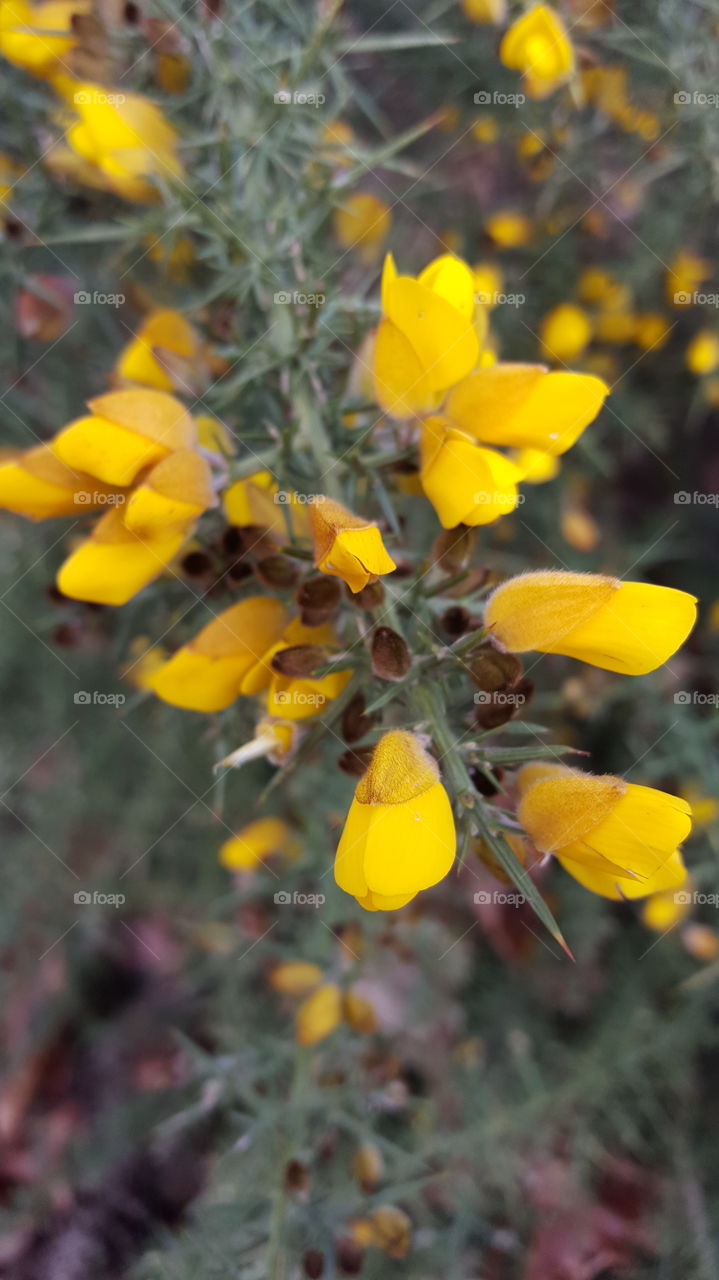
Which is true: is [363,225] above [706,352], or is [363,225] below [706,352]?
above

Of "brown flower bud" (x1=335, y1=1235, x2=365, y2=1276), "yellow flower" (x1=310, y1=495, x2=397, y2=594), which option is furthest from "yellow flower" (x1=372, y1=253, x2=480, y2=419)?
"brown flower bud" (x1=335, y1=1235, x2=365, y2=1276)

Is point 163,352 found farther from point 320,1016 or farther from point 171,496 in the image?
point 320,1016

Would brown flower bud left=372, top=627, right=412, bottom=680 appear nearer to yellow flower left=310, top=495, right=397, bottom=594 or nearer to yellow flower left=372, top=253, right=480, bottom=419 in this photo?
yellow flower left=310, top=495, right=397, bottom=594

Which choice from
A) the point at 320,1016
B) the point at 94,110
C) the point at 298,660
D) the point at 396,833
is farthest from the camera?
the point at 320,1016

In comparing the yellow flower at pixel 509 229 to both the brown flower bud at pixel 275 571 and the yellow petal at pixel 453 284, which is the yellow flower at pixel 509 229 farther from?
the brown flower bud at pixel 275 571

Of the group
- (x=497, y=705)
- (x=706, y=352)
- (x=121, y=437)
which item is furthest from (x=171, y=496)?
(x=706, y=352)

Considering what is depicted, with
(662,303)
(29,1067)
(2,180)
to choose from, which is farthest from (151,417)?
(29,1067)

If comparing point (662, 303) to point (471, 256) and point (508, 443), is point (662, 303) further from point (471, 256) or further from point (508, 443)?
point (508, 443)
